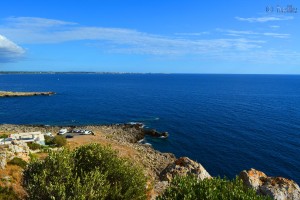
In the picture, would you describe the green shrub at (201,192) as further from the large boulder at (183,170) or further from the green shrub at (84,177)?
the large boulder at (183,170)

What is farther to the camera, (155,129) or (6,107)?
(6,107)

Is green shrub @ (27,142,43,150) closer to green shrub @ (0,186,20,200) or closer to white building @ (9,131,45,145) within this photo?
white building @ (9,131,45,145)

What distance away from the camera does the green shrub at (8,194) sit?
29047 mm

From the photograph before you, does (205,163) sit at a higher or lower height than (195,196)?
lower

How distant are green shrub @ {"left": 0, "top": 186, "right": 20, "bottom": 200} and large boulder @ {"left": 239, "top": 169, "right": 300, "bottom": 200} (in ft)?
92.0

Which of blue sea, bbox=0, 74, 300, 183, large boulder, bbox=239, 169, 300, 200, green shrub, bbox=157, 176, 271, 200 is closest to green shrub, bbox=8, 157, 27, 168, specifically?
green shrub, bbox=157, 176, 271, 200

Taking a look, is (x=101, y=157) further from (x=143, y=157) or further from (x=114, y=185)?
(x=143, y=157)

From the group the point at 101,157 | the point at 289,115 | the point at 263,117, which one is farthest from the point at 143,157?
the point at 289,115

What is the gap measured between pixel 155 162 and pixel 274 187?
2979 centimetres

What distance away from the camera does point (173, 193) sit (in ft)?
72.5

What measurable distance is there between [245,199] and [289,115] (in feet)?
344

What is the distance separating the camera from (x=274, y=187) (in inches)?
1468

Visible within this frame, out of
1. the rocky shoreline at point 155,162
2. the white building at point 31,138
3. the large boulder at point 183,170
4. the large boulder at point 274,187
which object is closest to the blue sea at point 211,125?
the rocky shoreline at point 155,162

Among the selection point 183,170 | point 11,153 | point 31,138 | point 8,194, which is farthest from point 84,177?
point 31,138
